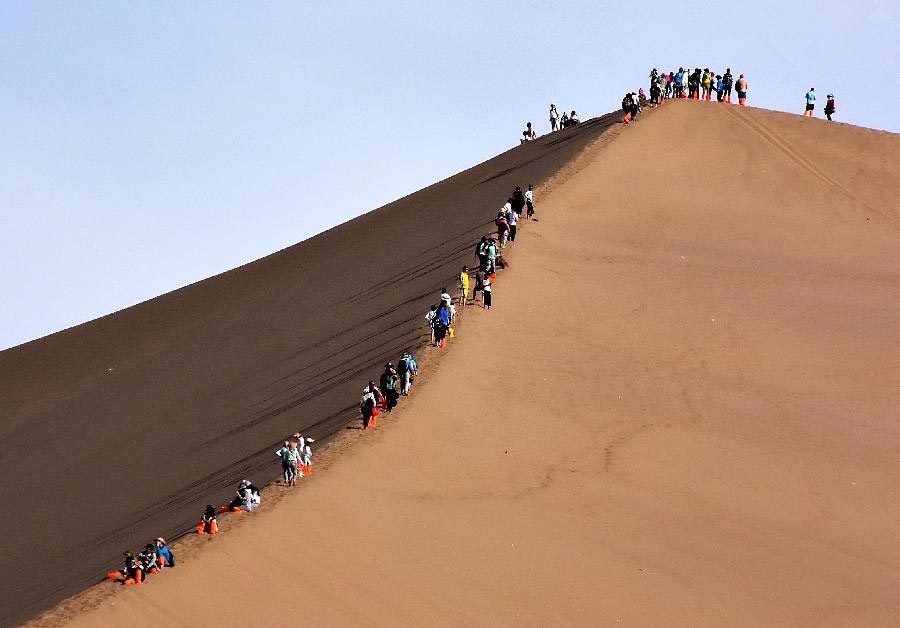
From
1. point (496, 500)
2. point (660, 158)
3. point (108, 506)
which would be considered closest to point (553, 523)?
point (496, 500)

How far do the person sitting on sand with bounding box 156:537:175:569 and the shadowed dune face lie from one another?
171 centimetres

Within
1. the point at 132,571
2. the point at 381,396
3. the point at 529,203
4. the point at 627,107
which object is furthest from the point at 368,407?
the point at 627,107

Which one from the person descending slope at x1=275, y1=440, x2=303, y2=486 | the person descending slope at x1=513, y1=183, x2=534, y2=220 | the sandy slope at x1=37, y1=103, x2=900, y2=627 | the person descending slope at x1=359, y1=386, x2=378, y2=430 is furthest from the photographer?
the person descending slope at x1=513, y1=183, x2=534, y2=220

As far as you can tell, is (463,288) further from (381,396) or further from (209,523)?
(209,523)

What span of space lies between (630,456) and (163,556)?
24.5ft

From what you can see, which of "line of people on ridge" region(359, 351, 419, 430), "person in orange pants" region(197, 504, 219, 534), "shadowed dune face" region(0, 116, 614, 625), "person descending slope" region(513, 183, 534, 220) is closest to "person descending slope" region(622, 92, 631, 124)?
"shadowed dune face" region(0, 116, 614, 625)

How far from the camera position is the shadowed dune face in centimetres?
2461

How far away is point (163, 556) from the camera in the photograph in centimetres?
1905

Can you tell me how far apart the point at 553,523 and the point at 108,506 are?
954 centimetres

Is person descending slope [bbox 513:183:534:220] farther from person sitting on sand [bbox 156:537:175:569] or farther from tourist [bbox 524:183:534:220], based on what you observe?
person sitting on sand [bbox 156:537:175:569]

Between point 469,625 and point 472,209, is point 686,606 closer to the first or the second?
point 469,625

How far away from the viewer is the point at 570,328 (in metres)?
27.4

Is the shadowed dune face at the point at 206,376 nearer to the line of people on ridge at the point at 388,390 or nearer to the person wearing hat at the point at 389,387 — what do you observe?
the line of people on ridge at the point at 388,390

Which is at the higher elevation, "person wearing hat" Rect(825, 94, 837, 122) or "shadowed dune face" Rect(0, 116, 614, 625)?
"person wearing hat" Rect(825, 94, 837, 122)
